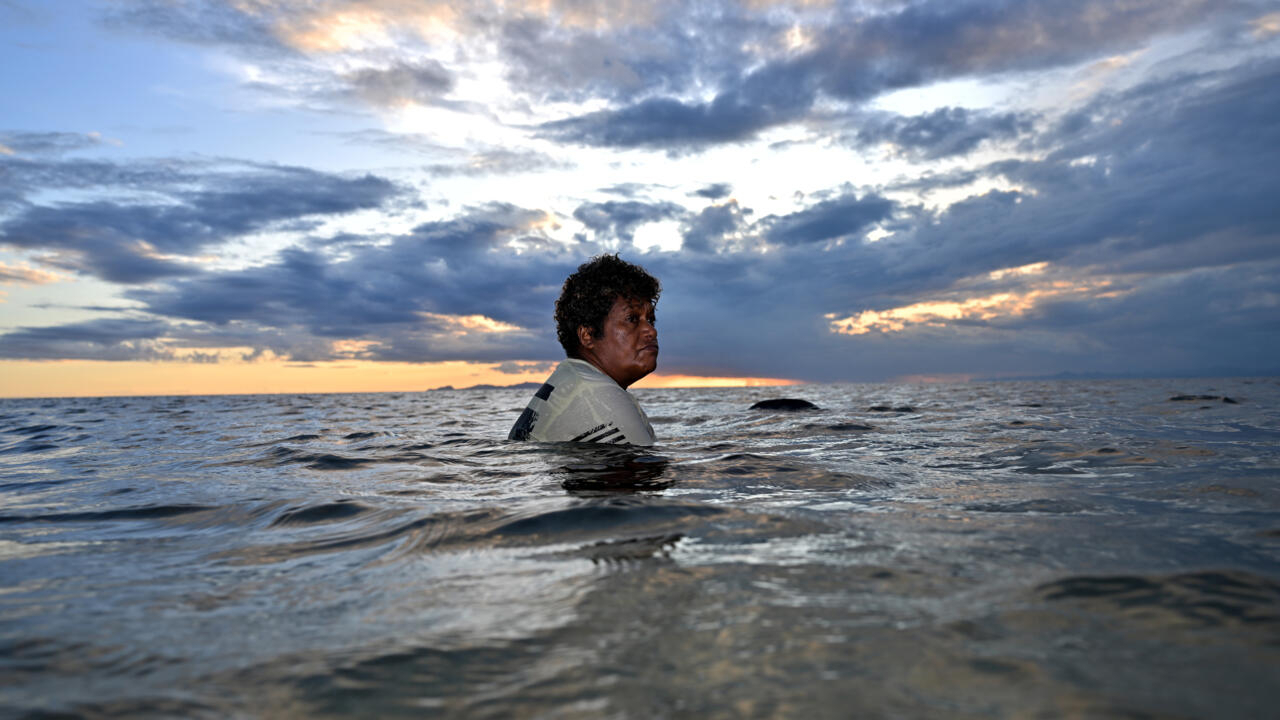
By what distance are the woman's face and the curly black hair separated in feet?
0.22

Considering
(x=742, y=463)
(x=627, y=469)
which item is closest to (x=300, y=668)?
(x=627, y=469)

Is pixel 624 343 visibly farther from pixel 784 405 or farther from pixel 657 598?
pixel 784 405

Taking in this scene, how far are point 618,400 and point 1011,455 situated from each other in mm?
3921

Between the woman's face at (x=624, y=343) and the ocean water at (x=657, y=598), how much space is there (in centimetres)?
152

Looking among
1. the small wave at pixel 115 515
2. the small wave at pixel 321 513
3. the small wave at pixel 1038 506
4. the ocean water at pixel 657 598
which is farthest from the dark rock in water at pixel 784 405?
the small wave at pixel 115 515

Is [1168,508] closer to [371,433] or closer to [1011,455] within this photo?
[1011,455]

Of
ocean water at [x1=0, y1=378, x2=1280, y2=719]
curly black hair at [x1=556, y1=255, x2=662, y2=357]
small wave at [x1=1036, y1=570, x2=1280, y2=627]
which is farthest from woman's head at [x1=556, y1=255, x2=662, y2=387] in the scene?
small wave at [x1=1036, y1=570, x2=1280, y2=627]

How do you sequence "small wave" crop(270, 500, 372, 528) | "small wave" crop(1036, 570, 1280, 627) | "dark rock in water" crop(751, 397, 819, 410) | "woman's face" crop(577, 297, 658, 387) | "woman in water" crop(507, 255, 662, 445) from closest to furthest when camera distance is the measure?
1. "small wave" crop(1036, 570, 1280, 627)
2. "small wave" crop(270, 500, 372, 528)
3. "woman in water" crop(507, 255, 662, 445)
4. "woman's face" crop(577, 297, 658, 387)
5. "dark rock in water" crop(751, 397, 819, 410)

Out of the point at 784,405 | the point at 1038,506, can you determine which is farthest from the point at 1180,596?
the point at 784,405

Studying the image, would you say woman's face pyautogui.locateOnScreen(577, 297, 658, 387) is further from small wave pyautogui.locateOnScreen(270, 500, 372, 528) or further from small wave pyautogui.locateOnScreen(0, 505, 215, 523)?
small wave pyautogui.locateOnScreen(0, 505, 215, 523)

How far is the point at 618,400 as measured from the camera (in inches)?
222

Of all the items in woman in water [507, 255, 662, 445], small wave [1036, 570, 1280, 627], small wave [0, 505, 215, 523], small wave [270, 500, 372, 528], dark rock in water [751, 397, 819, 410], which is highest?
woman in water [507, 255, 662, 445]

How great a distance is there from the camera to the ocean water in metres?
1.55

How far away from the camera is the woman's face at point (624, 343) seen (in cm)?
643
